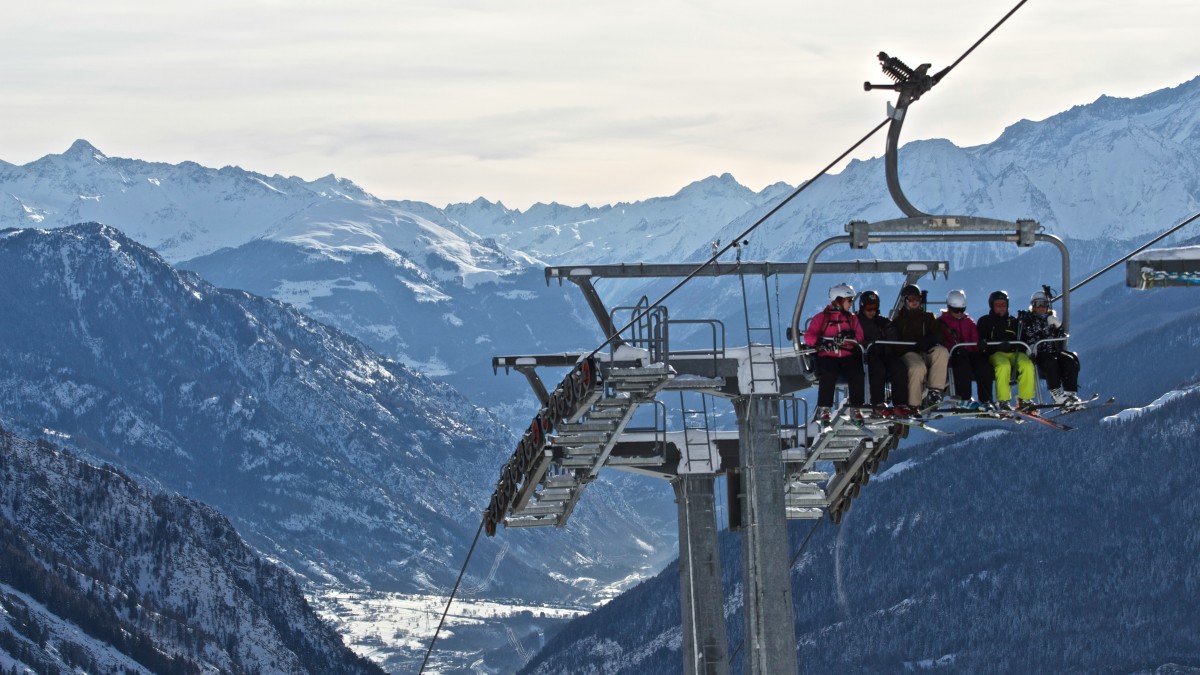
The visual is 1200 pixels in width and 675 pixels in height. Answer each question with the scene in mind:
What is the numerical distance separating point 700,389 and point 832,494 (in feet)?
32.1

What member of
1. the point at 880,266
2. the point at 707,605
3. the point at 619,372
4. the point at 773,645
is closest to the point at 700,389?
the point at 619,372

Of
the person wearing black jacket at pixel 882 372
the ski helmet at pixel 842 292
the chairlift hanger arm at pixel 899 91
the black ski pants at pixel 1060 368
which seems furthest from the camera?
the black ski pants at pixel 1060 368

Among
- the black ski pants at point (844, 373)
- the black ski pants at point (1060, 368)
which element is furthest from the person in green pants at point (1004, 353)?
the black ski pants at point (844, 373)

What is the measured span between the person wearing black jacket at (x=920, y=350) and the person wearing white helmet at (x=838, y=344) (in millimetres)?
737

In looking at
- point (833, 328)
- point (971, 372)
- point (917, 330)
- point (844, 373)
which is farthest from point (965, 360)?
point (833, 328)

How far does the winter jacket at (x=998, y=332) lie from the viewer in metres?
38.3

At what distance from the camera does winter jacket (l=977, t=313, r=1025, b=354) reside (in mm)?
38312

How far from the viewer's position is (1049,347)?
38.2m

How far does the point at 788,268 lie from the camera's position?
148 feet

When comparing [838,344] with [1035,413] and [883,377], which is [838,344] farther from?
[1035,413]

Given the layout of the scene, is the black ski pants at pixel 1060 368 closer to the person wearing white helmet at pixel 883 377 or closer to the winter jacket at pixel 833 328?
the person wearing white helmet at pixel 883 377

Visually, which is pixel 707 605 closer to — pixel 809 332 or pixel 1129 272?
pixel 809 332

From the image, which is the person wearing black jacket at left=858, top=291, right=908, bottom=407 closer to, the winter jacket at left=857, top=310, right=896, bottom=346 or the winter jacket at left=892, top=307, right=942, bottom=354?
the winter jacket at left=857, top=310, right=896, bottom=346

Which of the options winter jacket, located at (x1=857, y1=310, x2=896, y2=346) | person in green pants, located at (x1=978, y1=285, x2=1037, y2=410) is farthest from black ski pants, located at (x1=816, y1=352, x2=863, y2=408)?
person in green pants, located at (x1=978, y1=285, x2=1037, y2=410)
